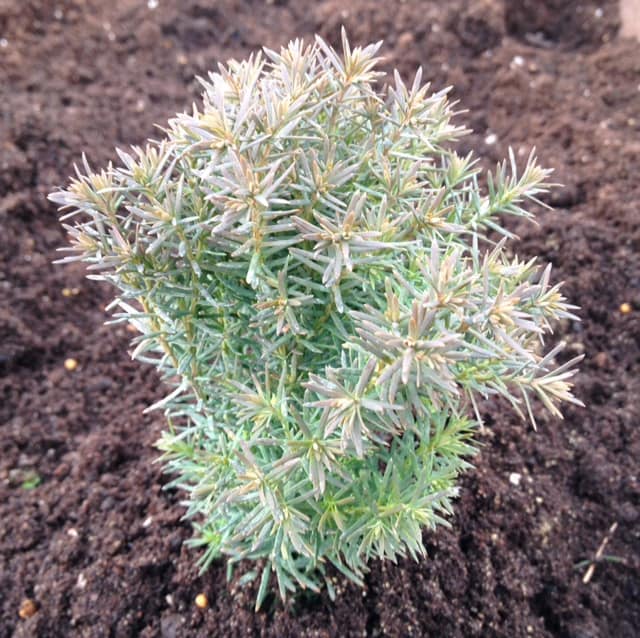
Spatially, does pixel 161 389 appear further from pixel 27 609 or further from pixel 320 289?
pixel 320 289

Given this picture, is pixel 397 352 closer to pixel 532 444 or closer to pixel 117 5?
pixel 532 444

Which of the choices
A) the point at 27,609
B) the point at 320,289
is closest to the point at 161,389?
the point at 27,609

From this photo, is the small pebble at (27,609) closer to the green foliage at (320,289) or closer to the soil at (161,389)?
the soil at (161,389)

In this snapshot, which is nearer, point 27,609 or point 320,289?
point 320,289

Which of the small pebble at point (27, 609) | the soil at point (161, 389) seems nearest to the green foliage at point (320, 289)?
the soil at point (161, 389)

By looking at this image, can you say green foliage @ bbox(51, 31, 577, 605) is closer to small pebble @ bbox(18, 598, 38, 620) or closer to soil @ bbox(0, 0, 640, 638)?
soil @ bbox(0, 0, 640, 638)

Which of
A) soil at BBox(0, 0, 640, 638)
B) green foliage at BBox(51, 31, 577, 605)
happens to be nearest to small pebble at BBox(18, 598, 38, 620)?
soil at BBox(0, 0, 640, 638)
